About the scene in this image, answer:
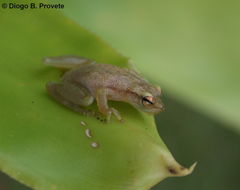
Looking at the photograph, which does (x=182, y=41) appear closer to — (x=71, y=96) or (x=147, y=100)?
(x=147, y=100)

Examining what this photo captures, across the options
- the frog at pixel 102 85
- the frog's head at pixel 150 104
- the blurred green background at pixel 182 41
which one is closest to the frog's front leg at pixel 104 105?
the frog at pixel 102 85

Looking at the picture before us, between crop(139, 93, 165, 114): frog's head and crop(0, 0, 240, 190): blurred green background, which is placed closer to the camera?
crop(139, 93, 165, 114): frog's head

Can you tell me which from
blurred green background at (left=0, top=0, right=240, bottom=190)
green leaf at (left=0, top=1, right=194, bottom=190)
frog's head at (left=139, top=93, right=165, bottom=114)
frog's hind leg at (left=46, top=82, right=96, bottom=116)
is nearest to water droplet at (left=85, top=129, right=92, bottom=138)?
green leaf at (left=0, top=1, right=194, bottom=190)

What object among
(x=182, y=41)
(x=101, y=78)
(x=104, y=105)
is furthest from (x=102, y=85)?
(x=182, y=41)

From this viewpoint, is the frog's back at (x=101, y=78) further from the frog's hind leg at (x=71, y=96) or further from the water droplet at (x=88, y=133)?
the water droplet at (x=88, y=133)

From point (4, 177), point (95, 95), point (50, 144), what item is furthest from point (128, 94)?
point (4, 177)

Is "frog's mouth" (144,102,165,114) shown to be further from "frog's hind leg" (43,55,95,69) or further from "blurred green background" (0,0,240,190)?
"blurred green background" (0,0,240,190)
